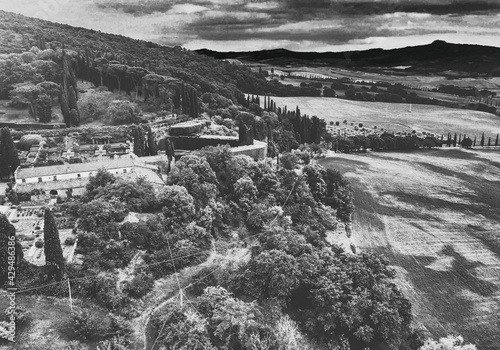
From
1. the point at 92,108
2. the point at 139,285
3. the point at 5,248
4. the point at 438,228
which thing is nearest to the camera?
the point at 5,248

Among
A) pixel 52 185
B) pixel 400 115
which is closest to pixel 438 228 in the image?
pixel 52 185

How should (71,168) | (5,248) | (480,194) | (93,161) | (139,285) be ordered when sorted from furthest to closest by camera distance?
1. (480,194)
2. (93,161)
3. (71,168)
4. (139,285)
5. (5,248)

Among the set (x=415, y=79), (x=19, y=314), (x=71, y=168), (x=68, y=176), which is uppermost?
(x=415, y=79)

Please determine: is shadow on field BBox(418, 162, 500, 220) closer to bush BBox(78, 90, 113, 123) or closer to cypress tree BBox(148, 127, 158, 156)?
cypress tree BBox(148, 127, 158, 156)

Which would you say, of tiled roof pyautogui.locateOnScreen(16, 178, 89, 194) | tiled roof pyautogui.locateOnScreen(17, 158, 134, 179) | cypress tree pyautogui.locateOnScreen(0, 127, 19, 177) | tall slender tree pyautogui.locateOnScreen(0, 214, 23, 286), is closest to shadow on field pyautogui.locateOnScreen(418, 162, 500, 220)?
tiled roof pyautogui.locateOnScreen(17, 158, 134, 179)

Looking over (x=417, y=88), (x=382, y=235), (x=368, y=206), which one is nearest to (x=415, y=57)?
(x=417, y=88)

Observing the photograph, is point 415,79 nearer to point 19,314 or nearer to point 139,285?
point 139,285
